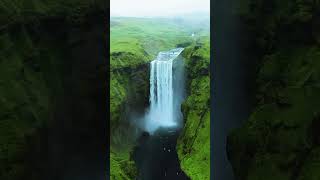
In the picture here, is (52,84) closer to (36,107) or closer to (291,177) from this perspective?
(36,107)

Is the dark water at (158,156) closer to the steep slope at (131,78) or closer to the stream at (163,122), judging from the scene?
the stream at (163,122)

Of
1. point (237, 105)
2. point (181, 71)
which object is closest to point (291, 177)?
point (237, 105)

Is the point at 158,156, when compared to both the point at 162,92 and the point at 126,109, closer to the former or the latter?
the point at 126,109

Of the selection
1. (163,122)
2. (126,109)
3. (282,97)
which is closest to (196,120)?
(163,122)

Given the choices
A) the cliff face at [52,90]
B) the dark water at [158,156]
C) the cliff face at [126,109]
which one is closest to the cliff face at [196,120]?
the dark water at [158,156]

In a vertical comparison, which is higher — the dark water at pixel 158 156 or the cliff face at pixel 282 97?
the cliff face at pixel 282 97

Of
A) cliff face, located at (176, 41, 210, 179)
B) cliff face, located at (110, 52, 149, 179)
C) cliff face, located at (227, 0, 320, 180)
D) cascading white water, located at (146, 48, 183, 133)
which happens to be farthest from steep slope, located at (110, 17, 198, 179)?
cliff face, located at (227, 0, 320, 180)
